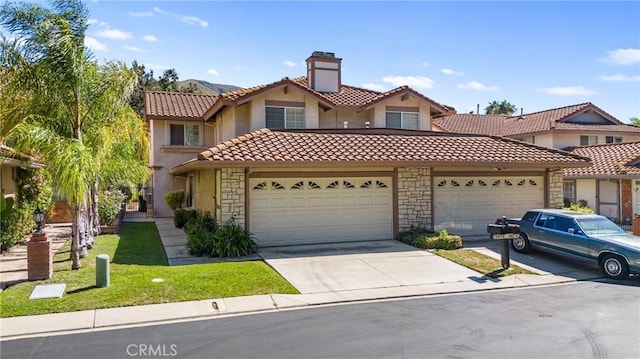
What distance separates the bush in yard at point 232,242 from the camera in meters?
13.1

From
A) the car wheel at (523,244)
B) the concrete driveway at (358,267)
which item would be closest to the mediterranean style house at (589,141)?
the car wheel at (523,244)

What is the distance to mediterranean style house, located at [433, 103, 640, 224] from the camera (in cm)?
2294

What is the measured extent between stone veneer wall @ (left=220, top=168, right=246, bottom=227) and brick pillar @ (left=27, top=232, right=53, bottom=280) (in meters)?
4.85

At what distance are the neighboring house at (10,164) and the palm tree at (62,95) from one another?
1347 millimetres

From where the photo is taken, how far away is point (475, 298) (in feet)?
31.4

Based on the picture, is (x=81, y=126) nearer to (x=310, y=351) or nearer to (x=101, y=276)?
(x=101, y=276)

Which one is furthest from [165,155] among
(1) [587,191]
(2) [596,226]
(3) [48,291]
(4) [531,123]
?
(4) [531,123]

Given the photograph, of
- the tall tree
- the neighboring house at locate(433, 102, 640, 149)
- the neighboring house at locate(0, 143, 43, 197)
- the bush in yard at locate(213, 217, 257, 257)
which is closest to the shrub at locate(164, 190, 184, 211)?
the neighboring house at locate(0, 143, 43, 197)

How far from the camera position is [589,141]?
106 feet

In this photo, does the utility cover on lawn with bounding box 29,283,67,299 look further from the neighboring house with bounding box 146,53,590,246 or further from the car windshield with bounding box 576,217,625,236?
the car windshield with bounding box 576,217,625,236

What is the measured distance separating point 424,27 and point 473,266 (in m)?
7.55

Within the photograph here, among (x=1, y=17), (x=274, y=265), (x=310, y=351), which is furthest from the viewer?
(x=274, y=265)

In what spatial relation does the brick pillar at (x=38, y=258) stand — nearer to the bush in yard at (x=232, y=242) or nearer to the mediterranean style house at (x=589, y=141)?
the bush in yard at (x=232, y=242)

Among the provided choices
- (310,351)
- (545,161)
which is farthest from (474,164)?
(310,351)
